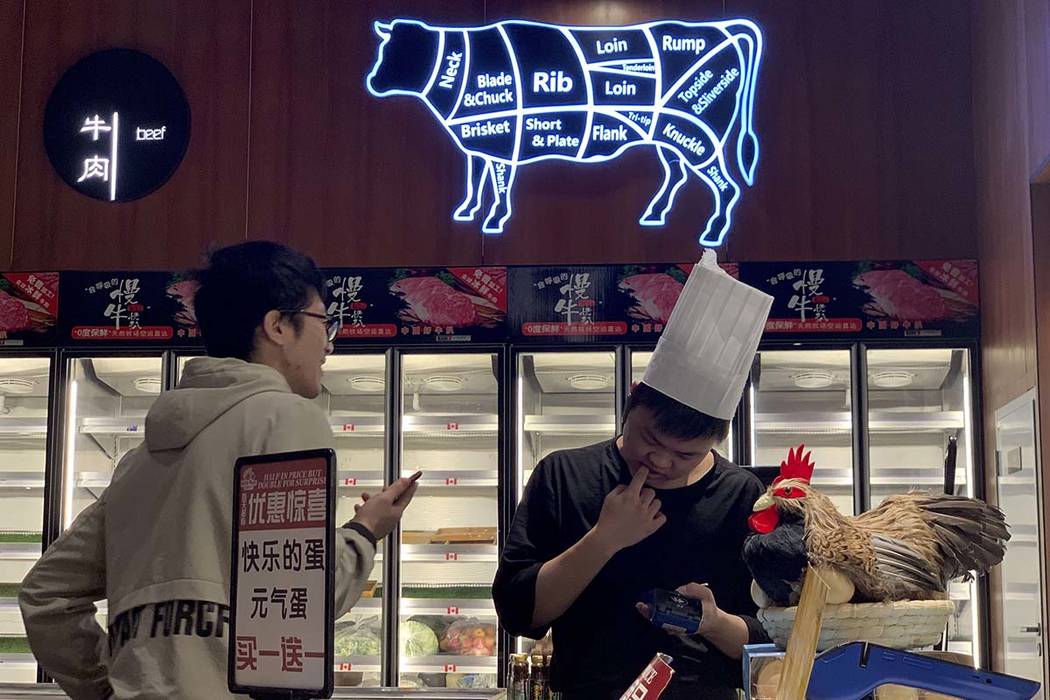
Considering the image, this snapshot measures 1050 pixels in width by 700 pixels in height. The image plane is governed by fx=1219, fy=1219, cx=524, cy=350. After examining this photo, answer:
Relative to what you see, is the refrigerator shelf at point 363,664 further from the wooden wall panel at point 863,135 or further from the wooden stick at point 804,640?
the wooden stick at point 804,640

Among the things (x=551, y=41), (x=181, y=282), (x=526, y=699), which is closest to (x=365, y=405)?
(x=181, y=282)

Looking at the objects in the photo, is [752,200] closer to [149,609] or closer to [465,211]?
[465,211]

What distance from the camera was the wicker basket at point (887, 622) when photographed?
1271mm

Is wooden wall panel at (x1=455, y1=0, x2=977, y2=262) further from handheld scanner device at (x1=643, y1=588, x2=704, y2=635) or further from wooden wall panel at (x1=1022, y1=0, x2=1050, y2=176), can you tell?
handheld scanner device at (x1=643, y1=588, x2=704, y2=635)

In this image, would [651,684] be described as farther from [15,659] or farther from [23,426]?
[15,659]

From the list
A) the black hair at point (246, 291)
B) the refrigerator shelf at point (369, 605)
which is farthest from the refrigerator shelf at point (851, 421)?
the black hair at point (246, 291)

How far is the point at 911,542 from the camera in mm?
1307

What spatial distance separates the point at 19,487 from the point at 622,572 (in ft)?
15.8

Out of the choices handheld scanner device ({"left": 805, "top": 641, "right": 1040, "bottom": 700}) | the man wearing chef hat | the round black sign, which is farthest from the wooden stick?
the round black sign

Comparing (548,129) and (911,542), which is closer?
(911,542)

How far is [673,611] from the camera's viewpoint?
1902mm

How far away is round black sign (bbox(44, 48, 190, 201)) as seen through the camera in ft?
21.0

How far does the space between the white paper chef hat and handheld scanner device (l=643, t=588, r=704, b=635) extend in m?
0.37

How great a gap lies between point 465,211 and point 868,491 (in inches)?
94.1
